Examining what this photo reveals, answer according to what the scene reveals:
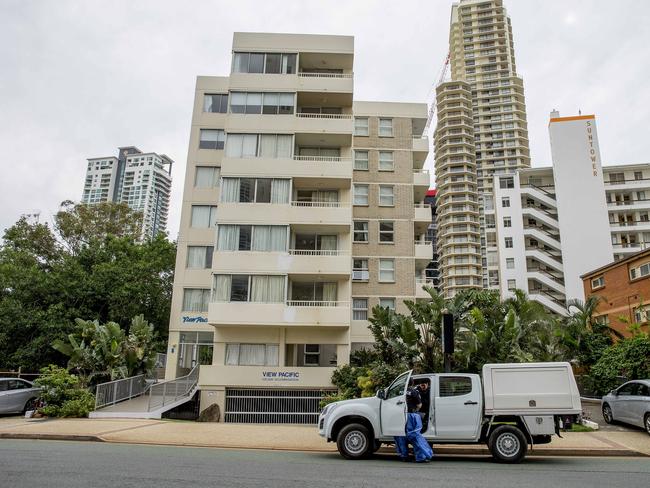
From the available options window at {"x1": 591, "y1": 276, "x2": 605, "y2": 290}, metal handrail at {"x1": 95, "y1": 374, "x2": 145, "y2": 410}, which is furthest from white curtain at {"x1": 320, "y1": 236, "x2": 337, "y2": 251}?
window at {"x1": 591, "y1": 276, "x2": 605, "y2": 290}

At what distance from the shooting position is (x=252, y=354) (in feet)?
81.4

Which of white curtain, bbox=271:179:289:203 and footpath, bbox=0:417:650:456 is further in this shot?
white curtain, bbox=271:179:289:203

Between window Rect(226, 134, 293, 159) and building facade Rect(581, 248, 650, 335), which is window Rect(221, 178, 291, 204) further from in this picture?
building facade Rect(581, 248, 650, 335)

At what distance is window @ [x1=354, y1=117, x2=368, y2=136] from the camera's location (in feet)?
107

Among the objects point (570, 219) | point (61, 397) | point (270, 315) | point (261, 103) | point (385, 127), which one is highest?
point (570, 219)

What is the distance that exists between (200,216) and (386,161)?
12.5 metres

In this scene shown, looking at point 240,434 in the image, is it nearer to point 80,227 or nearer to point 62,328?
point 62,328

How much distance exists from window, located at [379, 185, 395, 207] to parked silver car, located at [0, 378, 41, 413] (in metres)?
21.0

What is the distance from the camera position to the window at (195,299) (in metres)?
28.2

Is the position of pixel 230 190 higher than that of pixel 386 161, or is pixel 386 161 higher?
pixel 386 161

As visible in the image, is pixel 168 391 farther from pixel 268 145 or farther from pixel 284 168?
pixel 268 145

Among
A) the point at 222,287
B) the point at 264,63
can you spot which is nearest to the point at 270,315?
the point at 222,287

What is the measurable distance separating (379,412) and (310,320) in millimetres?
13176

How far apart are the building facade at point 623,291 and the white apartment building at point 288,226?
10700mm
